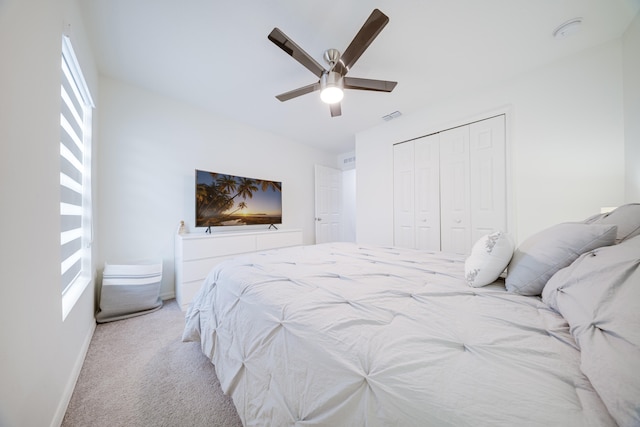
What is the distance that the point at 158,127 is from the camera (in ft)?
8.76

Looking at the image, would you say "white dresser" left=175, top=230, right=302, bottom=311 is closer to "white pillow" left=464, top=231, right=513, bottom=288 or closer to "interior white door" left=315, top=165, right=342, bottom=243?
"interior white door" left=315, top=165, right=342, bottom=243

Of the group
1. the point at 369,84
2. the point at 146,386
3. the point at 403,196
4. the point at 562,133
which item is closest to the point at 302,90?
the point at 369,84

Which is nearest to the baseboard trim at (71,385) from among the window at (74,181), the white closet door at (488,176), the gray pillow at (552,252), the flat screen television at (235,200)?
the window at (74,181)

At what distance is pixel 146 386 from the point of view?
1.31 m

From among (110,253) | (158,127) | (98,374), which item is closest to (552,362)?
(98,374)

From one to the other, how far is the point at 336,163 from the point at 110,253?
434cm

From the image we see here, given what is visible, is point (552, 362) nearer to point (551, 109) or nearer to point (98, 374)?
point (98, 374)

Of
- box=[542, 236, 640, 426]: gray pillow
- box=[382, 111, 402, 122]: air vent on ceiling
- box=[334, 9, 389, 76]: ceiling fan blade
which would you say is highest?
box=[382, 111, 402, 122]: air vent on ceiling

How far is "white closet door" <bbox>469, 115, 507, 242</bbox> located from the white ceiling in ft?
1.80

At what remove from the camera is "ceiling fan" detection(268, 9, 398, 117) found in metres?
1.47

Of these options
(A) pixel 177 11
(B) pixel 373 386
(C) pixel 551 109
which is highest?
(A) pixel 177 11

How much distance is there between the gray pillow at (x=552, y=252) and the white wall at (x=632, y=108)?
5.41 feet

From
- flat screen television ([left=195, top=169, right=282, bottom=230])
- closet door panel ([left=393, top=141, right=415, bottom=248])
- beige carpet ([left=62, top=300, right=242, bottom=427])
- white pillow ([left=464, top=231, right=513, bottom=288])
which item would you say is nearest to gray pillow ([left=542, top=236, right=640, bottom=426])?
white pillow ([left=464, top=231, right=513, bottom=288])

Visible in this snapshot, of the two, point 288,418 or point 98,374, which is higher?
point 288,418
